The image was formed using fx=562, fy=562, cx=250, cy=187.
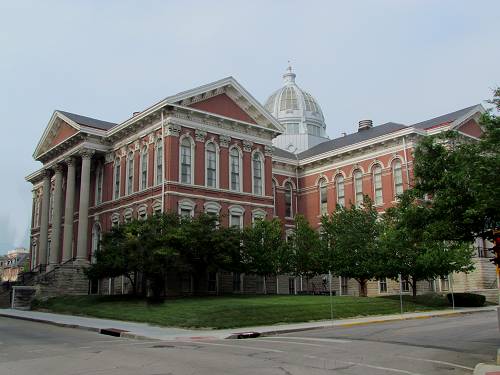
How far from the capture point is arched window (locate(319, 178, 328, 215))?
2068 inches

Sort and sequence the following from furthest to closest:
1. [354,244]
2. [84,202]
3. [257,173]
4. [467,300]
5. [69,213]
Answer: [69,213], [257,173], [84,202], [354,244], [467,300]

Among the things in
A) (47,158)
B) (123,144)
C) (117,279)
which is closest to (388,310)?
(117,279)

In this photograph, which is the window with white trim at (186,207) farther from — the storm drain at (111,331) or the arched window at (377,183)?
the arched window at (377,183)

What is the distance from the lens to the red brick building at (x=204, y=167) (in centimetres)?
3938

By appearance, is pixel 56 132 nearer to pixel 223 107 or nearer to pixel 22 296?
pixel 22 296

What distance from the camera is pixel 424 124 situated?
48938mm

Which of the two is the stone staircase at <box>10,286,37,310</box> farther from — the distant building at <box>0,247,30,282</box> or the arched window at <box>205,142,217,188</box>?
the distant building at <box>0,247,30,282</box>

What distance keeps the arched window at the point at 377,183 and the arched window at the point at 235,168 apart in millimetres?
12768

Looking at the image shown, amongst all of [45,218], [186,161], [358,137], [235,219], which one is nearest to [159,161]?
[186,161]

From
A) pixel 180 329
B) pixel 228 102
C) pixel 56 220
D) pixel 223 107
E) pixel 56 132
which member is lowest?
pixel 180 329

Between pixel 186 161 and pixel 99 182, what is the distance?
1163cm

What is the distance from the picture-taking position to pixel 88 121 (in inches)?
1909

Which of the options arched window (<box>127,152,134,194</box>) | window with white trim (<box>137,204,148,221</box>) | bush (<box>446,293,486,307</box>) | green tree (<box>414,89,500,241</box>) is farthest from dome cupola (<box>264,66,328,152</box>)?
green tree (<box>414,89,500,241</box>)

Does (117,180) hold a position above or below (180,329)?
above
